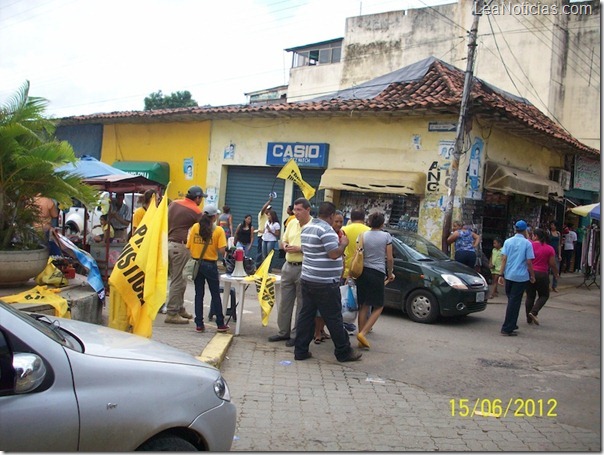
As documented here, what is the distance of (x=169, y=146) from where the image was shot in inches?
766

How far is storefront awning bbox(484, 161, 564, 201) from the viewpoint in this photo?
47.5 ft

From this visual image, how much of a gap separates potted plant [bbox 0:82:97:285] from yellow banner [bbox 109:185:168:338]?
1.15 metres

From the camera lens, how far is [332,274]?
670 centimetres

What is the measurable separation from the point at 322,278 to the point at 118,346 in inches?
139

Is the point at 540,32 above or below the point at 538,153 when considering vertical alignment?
above

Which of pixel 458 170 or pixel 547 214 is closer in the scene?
pixel 458 170

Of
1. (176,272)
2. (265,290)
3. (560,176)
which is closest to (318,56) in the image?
(560,176)

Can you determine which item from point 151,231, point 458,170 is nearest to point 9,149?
point 151,231

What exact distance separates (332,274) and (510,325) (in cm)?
391

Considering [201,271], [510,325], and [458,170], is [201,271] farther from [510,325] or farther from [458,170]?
[458,170]

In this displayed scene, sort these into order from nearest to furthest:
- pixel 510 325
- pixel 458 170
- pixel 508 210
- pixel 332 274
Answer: pixel 332 274 < pixel 510 325 < pixel 458 170 < pixel 508 210
